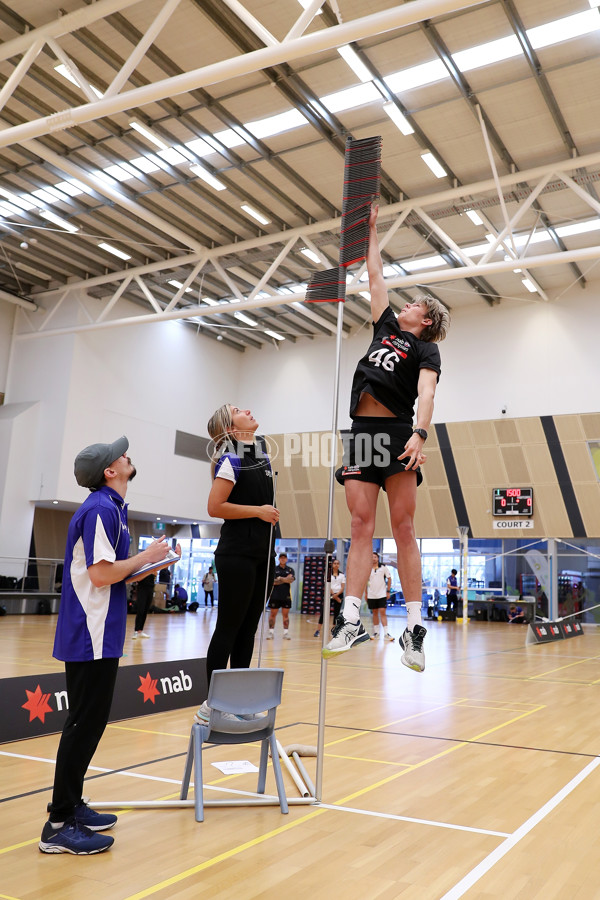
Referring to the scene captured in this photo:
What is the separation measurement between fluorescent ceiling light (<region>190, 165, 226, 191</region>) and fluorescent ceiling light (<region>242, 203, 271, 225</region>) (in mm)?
840

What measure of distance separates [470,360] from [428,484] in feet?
14.8

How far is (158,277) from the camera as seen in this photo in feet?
72.3

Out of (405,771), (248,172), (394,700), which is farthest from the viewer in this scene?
(248,172)

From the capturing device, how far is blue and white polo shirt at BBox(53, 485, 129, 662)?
3.21 m

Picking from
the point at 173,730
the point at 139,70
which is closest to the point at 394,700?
the point at 173,730

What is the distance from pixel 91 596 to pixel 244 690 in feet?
3.43

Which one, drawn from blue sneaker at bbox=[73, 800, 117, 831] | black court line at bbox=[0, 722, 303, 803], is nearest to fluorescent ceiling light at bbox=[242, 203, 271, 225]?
black court line at bbox=[0, 722, 303, 803]

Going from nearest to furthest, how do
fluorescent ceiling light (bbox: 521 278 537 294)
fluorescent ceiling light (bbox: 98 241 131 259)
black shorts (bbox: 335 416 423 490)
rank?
black shorts (bbox: 335 416 423 490) → fluorescent ceiling light (bbox: 98 241 131 259) → fluorescent ceiling light (bbox: 521 278 537 294)

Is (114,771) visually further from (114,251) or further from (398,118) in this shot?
(114,251)

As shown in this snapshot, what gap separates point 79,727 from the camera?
3166mm

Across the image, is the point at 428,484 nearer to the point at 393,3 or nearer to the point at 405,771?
the point at 393,3

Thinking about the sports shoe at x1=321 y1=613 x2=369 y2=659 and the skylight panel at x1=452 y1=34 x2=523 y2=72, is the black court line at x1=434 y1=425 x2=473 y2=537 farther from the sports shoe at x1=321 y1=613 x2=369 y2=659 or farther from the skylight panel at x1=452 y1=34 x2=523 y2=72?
the sports shoe at x1=321 y1=613 x2=369 y2=659

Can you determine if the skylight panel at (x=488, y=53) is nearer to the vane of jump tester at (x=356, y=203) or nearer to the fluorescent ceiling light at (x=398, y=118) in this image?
the fluorescent ceiling light at (x=398, y=118)

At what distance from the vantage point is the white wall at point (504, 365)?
23078 mm
